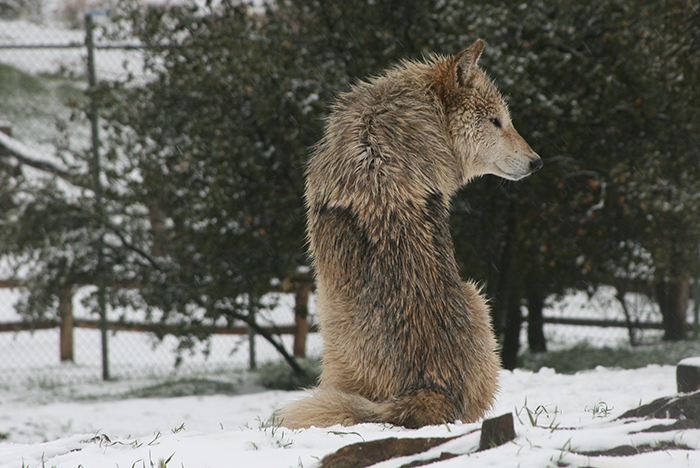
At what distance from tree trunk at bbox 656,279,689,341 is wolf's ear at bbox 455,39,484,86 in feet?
25.6

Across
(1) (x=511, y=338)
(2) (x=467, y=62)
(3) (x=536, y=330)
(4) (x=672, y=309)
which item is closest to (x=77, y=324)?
(1) (x=511, y=338)

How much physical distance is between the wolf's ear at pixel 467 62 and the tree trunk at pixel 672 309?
779 centimetres

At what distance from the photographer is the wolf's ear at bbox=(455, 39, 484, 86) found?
3.25 meters

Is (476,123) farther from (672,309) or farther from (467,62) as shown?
(672,309)

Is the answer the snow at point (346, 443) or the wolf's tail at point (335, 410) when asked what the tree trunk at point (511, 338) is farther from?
the wolf's tail at point (335, 410)

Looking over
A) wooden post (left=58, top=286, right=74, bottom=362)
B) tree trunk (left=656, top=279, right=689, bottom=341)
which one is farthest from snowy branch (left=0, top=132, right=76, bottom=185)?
tree trunk (left=656, top=279, right=689, bottom=341)

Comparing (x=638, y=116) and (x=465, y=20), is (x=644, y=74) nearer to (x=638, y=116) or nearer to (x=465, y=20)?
(x=638, y=116)

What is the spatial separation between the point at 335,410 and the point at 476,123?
177 centimetres

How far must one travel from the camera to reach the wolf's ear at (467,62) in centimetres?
325

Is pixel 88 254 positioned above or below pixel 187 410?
above

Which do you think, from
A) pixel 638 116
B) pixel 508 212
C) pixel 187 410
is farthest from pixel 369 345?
pixel 638 116

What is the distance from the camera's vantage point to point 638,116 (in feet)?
23.2

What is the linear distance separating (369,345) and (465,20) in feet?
16.3

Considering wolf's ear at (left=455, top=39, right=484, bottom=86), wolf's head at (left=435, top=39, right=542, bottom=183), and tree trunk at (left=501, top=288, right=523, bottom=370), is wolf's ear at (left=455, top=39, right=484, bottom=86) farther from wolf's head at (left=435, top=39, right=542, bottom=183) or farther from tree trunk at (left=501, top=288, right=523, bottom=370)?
tree trunk at (left=501, top=288, right=523, bottom=370)
